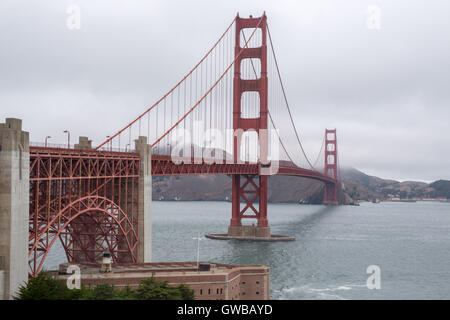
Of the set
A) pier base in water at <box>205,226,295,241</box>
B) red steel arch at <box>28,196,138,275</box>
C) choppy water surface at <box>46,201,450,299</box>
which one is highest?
red steel arch at <box>28,196,138,275</box>

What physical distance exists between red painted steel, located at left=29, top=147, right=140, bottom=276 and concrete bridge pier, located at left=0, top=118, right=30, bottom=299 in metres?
2.17

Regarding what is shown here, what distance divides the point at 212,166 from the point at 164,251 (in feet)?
43.4

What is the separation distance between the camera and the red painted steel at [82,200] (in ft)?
107

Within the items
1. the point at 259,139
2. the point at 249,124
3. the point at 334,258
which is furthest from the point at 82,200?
the point at 249,124

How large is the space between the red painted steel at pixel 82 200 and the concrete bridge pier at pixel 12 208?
217 cm

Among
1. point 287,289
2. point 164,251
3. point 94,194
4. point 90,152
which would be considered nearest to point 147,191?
point 94,194

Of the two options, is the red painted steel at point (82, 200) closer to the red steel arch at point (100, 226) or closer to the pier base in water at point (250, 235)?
the red steel arch at point (100, 226)

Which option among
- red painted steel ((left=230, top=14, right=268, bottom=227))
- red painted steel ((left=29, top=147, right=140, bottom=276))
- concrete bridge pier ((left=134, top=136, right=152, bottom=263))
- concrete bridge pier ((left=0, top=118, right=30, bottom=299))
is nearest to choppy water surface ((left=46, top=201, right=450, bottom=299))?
red painted steel ((left=230, top=14, right=268, bottom=227))

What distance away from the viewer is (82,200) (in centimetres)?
3897

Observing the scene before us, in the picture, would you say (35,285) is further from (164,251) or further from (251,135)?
(251,135)

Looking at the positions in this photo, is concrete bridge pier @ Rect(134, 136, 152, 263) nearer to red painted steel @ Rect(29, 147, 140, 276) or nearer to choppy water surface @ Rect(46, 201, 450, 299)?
red painted steel @ Rect(29, 147, 140, 276)

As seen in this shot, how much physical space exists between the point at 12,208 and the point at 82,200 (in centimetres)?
1118

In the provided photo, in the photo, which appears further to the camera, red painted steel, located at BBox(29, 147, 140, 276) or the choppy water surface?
the choppy water surface

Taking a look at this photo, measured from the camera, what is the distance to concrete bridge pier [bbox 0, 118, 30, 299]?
90.5 feet
